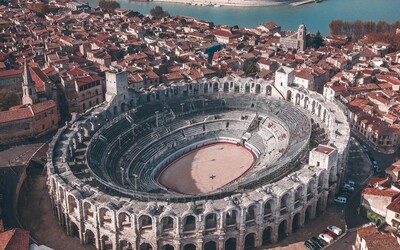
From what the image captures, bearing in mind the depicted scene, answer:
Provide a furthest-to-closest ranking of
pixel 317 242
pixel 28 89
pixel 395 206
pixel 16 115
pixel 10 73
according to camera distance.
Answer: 1. pixel 10 73
2. pixel 28 89
3. pixel 16 115
4. pixel 395 206
5. pixel 317 242

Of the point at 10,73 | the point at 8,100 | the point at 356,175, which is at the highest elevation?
the point at 10,73

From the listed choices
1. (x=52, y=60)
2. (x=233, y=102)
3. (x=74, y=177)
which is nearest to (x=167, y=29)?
(x=52, y=60)

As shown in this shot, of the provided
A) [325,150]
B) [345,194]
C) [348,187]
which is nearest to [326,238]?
[325,150]

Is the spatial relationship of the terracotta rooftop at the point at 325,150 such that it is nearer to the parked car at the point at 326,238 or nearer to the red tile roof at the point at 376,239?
the parked car at the point at 326,238

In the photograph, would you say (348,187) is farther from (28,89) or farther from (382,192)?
(28,89)

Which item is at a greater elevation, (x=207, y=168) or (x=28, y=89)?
(x=28, y=89)

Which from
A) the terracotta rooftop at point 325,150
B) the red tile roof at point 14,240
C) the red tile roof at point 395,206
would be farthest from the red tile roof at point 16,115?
the red tile roof at point 395,206

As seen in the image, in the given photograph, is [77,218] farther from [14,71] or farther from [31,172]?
[14,71]

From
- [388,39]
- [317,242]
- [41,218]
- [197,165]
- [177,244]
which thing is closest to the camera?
[177,244]
